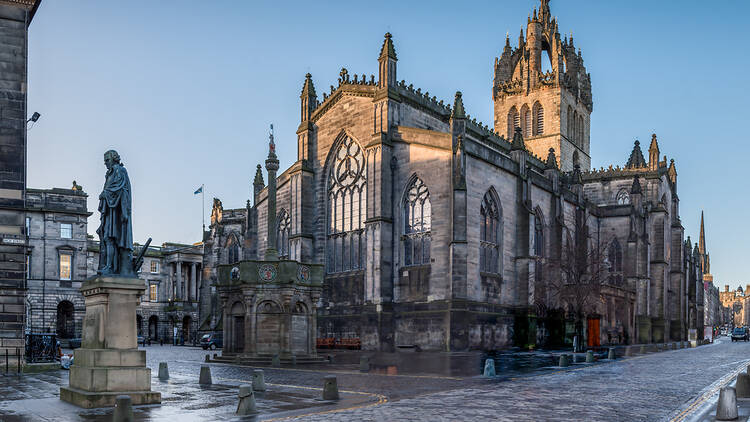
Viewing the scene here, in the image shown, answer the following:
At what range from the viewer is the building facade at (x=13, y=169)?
25.1 metres

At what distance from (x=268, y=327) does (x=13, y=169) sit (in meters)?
12.6

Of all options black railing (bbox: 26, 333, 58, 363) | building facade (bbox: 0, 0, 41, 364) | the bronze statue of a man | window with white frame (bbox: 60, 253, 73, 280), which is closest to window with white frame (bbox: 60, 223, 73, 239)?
window with white frame (bbox: 60, 253, 73, 280)

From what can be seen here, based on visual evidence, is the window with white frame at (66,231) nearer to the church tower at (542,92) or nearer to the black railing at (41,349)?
the black railing at (41,349)

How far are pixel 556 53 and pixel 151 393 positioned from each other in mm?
64626

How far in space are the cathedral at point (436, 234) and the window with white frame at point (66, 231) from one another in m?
15.8

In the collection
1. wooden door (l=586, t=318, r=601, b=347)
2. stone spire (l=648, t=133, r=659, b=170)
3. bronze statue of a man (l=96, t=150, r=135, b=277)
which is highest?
stone spire (l=648, t=133, r=659, b=170)

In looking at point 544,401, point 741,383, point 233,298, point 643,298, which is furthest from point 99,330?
point 643,298

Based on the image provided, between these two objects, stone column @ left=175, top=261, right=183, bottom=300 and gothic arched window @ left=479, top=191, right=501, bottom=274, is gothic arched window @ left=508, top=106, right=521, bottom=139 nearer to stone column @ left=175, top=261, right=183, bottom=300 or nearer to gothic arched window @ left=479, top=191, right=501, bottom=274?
gothic arched window @ left=479, top=191, right=501, bottom=274

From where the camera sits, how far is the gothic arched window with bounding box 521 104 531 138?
7288cm

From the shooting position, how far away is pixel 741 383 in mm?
15992

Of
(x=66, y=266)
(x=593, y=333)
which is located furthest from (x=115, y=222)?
(x=66, y=266)

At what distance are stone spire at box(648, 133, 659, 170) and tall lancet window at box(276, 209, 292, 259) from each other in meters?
37.5

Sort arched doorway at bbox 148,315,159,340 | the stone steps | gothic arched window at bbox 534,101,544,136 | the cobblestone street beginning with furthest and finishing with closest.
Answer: arched doorway at bbox 148,315,159,340 → gothic arched window at bbox 534,101,544,136 → the stone steps → the cobblestone street

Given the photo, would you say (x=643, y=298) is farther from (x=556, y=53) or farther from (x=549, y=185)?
(x=556, y=53)
